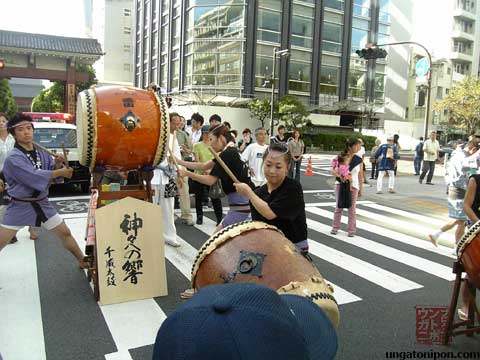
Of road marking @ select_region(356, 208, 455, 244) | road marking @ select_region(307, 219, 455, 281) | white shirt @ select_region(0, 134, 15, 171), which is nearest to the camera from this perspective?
road marking @ select_region(307, 219, 455, 281)

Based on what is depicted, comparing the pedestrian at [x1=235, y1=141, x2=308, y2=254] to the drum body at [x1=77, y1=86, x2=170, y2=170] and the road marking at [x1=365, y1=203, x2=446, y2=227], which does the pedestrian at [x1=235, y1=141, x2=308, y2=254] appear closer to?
the drum body at [x1=77, y1=86, x2=170, y2=170]

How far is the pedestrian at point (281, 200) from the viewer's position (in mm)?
2938

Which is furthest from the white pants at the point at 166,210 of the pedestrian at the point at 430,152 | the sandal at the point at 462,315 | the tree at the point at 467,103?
the tree at the point at 467,103

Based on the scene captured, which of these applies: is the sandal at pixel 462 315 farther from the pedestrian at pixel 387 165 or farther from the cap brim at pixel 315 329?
the pedestrian at pixel 387 165

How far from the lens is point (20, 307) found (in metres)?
4.07

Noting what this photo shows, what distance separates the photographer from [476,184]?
3.91m

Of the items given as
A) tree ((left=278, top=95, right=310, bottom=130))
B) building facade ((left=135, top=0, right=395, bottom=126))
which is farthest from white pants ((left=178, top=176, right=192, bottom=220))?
building facade ((left=135, top=0, right=395, bottom=126))

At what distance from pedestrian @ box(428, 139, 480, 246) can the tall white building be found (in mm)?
62691

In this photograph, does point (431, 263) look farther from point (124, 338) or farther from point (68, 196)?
point (68, 196)

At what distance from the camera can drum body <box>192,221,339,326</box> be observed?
6.51ft

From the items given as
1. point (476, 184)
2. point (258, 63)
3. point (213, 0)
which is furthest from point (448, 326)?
point (213, 0)

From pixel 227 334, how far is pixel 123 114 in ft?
10.8

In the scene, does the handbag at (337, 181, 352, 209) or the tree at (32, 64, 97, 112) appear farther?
the tree at (32, 64, 97, 112)

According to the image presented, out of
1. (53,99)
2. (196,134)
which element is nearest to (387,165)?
(196,134)
